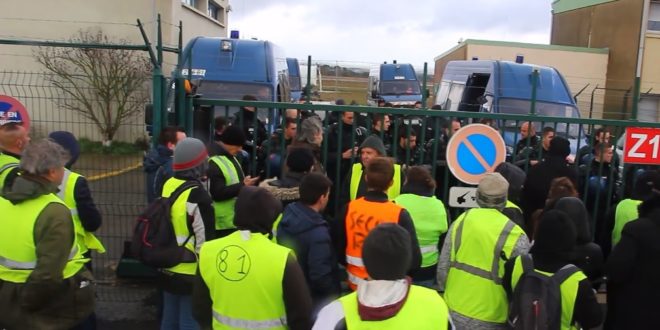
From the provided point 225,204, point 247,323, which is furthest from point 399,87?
point 247,323

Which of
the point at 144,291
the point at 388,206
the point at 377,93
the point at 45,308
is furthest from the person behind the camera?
the point at 377,93

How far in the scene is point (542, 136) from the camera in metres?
5.36

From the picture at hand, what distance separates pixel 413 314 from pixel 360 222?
5.01 feet

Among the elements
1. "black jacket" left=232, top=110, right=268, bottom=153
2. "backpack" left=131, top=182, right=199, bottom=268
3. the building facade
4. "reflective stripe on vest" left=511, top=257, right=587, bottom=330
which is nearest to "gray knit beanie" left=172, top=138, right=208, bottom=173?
"backpack" left=131, top=182, right=199, bottom=268

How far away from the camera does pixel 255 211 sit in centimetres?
279

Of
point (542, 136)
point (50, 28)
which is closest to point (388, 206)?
point (542, 136)

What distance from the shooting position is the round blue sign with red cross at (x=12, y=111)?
514cm

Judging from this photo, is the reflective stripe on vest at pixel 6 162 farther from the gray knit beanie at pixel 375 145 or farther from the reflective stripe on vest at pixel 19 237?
the gray knit beanie at pixel 375 145

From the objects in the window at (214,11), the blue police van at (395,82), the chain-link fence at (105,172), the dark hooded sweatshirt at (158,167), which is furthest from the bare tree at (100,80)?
the window at (214,11)

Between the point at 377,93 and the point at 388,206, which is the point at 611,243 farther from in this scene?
the point at 377,93

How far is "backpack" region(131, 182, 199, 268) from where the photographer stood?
3.57 m

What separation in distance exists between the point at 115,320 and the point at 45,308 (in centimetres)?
200

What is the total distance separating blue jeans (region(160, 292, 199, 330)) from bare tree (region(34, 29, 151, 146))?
8.77 feet

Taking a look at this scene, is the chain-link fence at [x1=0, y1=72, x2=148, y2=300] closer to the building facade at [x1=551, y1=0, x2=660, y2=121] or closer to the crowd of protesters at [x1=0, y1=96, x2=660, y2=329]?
the crowd of protesters at [x1=0, y1=96, x2=660, y2=329]
